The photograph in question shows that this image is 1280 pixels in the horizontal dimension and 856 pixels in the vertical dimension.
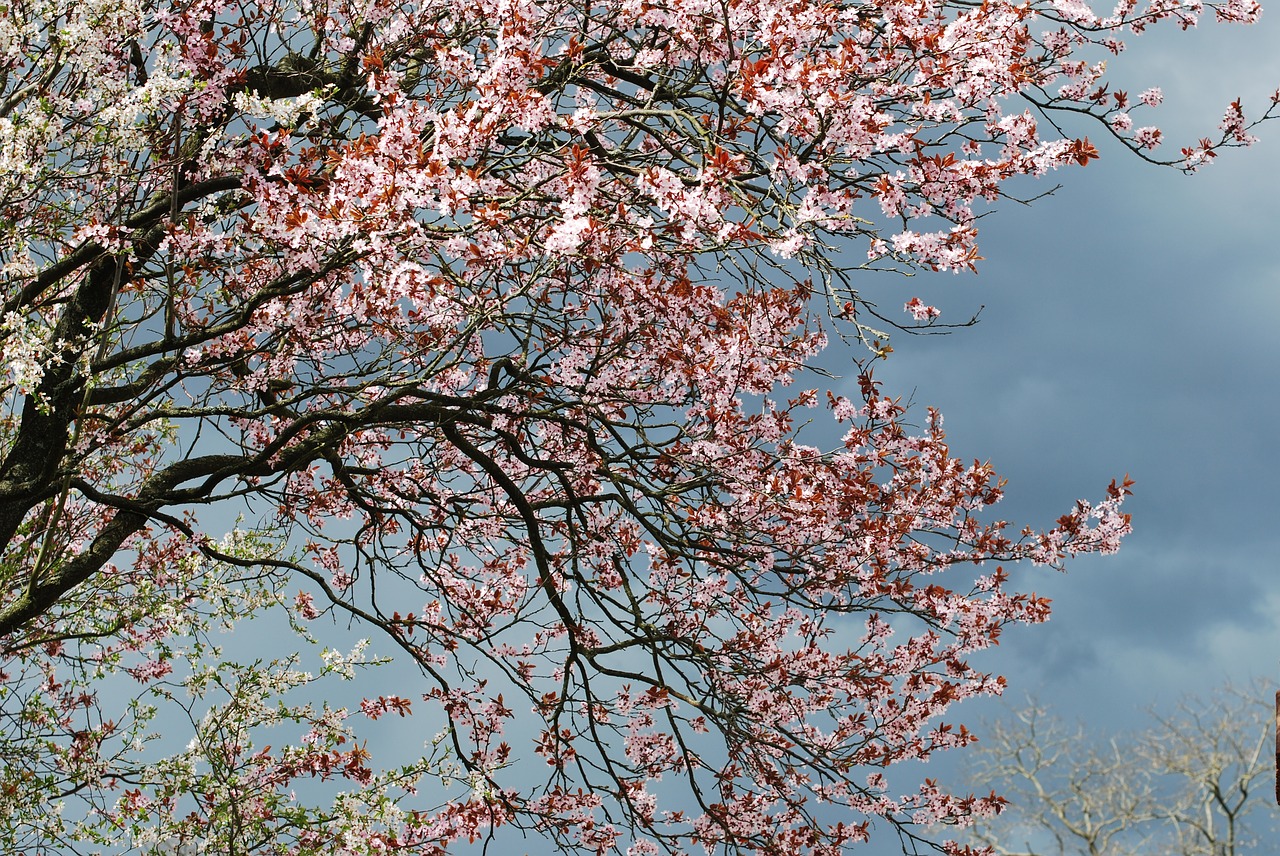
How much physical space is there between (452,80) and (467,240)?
1874 mm

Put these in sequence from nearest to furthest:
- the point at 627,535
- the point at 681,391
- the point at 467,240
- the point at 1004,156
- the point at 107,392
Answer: the point at 467,240 < the point at 1004,156 < the point at 107,392 < the point at 681,391 < the point at 627,535

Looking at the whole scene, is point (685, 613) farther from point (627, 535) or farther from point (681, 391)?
point (681, 391)

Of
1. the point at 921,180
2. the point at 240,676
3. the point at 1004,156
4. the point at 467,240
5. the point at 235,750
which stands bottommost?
the point at 235,750

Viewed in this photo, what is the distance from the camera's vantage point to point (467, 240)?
18.8 feet

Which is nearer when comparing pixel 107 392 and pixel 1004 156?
pixel 1004 156

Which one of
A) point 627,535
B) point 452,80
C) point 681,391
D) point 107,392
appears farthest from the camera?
point 627,535

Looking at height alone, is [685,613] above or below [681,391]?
below

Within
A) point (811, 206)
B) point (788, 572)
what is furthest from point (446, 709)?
point (811, 206)

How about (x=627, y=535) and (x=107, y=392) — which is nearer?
(x=107, y=392)

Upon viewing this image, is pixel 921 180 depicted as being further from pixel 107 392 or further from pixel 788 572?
pixel 107 392

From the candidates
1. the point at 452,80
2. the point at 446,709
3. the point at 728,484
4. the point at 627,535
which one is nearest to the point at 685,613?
the point at 627,535

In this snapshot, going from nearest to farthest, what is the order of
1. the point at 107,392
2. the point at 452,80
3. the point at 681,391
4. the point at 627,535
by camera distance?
1. the point at 452,80
2. the point at 107,392
3. the point at 681,391
4. the point at 627,535

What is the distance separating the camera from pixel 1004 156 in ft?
20.5

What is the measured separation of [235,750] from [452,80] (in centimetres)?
541
